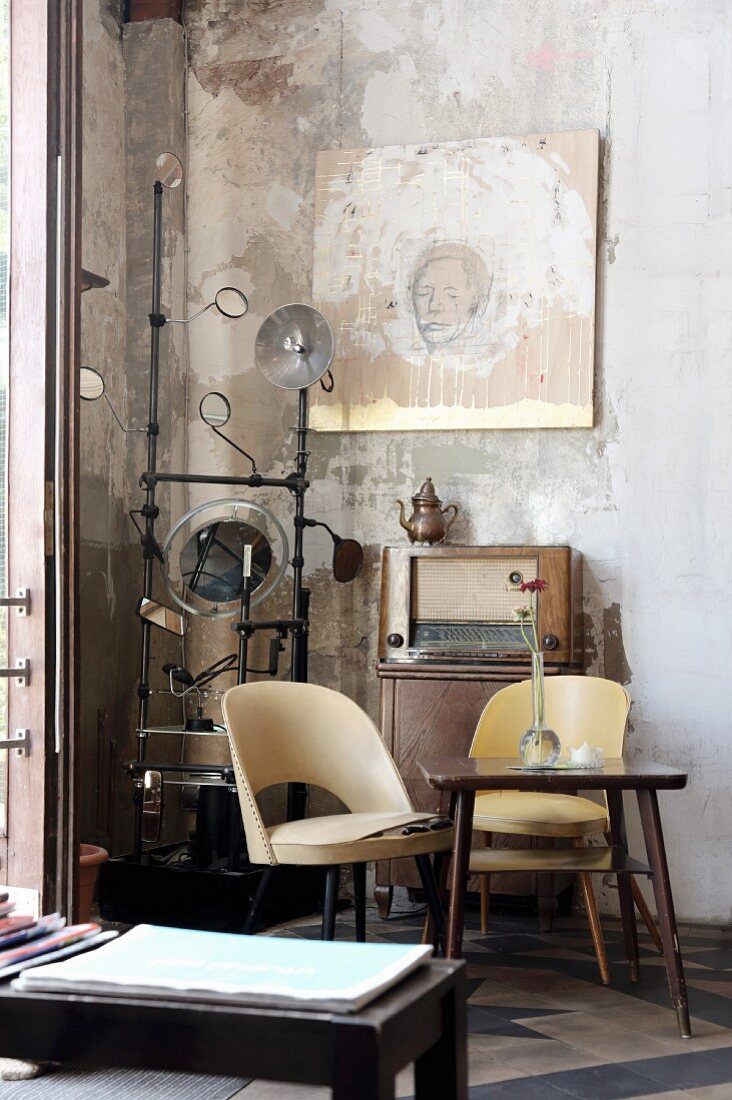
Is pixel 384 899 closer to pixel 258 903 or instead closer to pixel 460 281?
pixel 258 903

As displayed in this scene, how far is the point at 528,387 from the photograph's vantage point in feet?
15.4

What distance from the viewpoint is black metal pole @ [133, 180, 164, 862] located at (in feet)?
14.5

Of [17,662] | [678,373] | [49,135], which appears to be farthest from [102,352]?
[678,373]

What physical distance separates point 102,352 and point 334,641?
1.51 metres

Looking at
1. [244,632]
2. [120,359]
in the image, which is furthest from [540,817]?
[120,359]

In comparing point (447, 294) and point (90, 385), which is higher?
point (447, 294)

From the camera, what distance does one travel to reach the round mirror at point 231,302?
4539 mm

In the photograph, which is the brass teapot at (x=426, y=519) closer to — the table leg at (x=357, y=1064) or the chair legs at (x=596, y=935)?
the chair legs at (x=596, y=935)

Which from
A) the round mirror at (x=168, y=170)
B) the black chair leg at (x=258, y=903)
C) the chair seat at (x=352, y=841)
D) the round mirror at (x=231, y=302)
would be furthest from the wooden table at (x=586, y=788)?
the round mirror at (x=168, y=170)

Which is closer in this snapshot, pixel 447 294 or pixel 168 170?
pixel 168 170

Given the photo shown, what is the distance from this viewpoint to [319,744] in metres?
3.68

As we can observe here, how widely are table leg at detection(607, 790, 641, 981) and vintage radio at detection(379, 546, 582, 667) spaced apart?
75 centimetres

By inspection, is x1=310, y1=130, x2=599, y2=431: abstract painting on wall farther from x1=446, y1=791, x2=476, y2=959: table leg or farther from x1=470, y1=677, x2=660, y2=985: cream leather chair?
x1=446, y1=791, x2=476, y2=959: table leg

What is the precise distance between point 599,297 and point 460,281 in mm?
558
